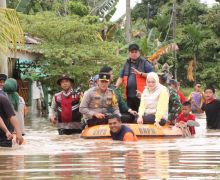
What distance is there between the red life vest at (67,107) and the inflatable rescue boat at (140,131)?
79cm

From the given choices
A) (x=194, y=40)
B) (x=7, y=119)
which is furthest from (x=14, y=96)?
(x=194, y=40)

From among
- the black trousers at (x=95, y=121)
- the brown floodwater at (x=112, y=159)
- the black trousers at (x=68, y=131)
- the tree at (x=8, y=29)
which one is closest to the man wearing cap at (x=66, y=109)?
the black trousers at (x=68, y=131)

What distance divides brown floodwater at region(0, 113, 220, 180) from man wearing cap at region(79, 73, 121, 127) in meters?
→ 1.13

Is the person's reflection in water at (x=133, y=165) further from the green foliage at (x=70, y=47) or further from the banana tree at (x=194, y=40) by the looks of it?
the banana tree at (x=194, y=40)

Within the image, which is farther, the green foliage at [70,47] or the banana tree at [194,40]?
the banana tree at [194,40]

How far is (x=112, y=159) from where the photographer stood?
9.75 meters

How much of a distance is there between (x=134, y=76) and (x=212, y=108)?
2.15 m

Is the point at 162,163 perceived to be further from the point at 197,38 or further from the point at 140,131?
the point at 197,38

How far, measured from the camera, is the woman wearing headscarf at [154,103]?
14984 mm

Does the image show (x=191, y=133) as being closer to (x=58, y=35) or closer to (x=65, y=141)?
(x=65, y=141)

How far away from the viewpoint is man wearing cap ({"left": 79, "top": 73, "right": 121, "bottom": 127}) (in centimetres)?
1516

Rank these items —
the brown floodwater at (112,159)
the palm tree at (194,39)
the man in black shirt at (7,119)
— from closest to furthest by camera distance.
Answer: the brown floodwater at (112,159) < the man in black shirt at (7,119) < the palm tree at (194,39)

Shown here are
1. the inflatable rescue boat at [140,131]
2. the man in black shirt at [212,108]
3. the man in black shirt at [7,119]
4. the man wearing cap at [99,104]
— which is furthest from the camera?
the man in black shirt at [212,108]

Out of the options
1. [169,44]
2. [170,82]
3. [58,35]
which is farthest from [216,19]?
[170,82]
